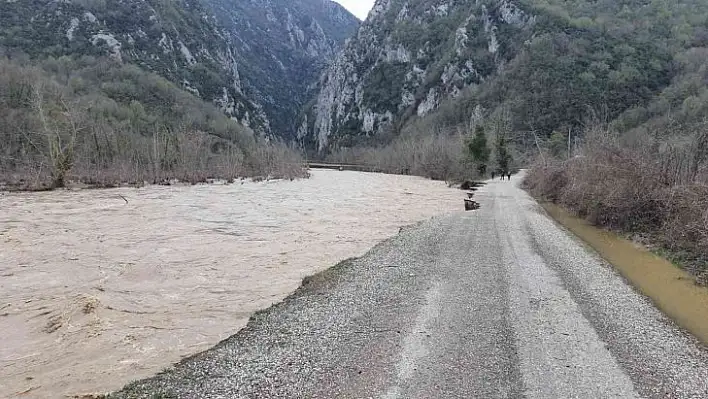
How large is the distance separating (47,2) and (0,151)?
9036cm

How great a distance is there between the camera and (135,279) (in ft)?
36.9

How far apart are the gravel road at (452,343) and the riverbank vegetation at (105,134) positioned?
37555 millimetres

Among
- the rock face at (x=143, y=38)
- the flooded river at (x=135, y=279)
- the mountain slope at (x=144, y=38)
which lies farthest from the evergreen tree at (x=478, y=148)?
the rock face at (x=143, y=38)

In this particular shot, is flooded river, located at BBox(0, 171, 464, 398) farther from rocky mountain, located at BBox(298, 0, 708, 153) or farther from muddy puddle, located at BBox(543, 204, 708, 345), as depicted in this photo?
rocky mountain, located at BBox(298, 0, 708, 153)

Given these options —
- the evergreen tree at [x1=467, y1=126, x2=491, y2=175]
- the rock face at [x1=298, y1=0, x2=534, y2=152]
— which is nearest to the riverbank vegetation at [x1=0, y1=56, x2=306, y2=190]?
the evergreen tree at [x1=467, y1=126, x2=491, y2=175]

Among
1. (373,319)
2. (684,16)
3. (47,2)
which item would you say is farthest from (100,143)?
(684,16)

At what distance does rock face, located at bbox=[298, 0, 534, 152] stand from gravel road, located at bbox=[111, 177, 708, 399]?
141 meters

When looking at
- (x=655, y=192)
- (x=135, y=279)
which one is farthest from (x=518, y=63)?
(x=135, y=279)

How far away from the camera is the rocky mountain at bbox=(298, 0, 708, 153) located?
103 metres

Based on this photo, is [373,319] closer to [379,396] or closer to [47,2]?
[379,396]

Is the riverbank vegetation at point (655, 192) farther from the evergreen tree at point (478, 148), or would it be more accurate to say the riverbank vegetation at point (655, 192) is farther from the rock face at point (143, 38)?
the rock face at point (143, 38)

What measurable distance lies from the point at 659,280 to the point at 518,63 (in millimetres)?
123249

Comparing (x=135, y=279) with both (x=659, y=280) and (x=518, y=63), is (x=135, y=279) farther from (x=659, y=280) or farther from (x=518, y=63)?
(x=518, y=63)

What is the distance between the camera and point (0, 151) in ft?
161
